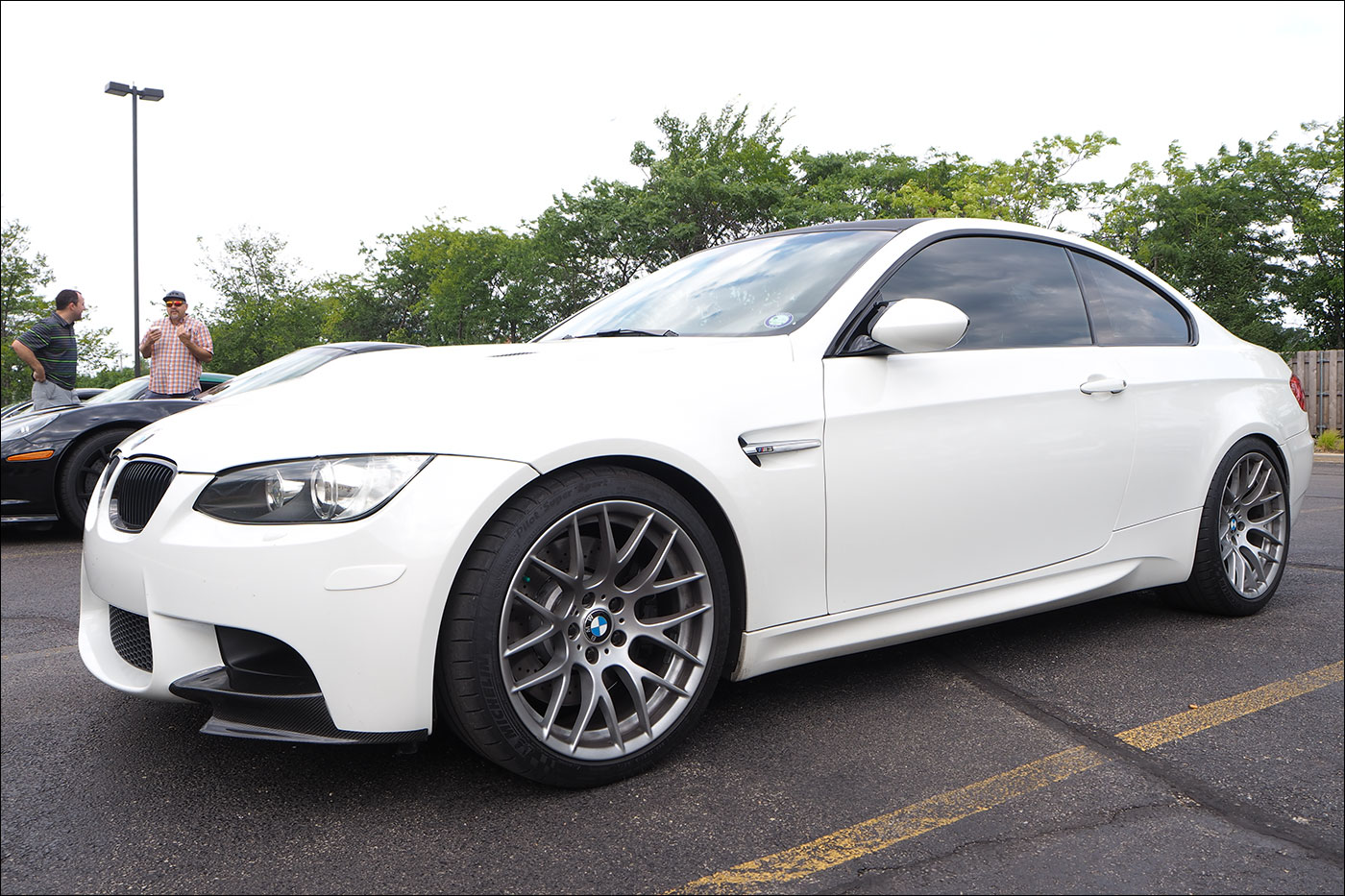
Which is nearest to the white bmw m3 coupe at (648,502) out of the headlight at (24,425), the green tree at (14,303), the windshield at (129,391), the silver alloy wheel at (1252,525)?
the silver alloy wheel at (1252,525)

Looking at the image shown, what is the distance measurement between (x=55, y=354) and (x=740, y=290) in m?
7.75

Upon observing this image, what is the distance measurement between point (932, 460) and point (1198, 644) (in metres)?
1.58

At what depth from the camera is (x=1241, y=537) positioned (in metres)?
3.95

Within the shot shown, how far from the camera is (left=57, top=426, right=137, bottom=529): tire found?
6.15 metres

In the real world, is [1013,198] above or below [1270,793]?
above

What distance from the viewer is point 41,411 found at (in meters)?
6.38

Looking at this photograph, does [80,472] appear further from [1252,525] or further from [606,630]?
[1252,525]

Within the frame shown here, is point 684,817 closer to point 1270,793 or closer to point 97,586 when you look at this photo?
point 1270,793

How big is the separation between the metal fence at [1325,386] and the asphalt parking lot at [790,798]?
1862cm

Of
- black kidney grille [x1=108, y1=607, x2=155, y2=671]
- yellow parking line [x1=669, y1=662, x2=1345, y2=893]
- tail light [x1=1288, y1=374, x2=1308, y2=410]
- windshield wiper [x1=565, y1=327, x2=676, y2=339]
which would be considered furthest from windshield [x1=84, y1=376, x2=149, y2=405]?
tail light [x1=1288, y1=374, x2=1308, y2=410]

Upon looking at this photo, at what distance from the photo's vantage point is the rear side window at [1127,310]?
3.58m

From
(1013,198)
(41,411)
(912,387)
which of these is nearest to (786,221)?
(1013,198)

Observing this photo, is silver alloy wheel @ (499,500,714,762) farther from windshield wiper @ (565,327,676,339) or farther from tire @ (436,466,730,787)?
windshield wiper @ (565,327,676,339)

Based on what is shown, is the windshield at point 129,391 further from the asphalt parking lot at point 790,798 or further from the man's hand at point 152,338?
the asphalt parking lot at point 790,798
